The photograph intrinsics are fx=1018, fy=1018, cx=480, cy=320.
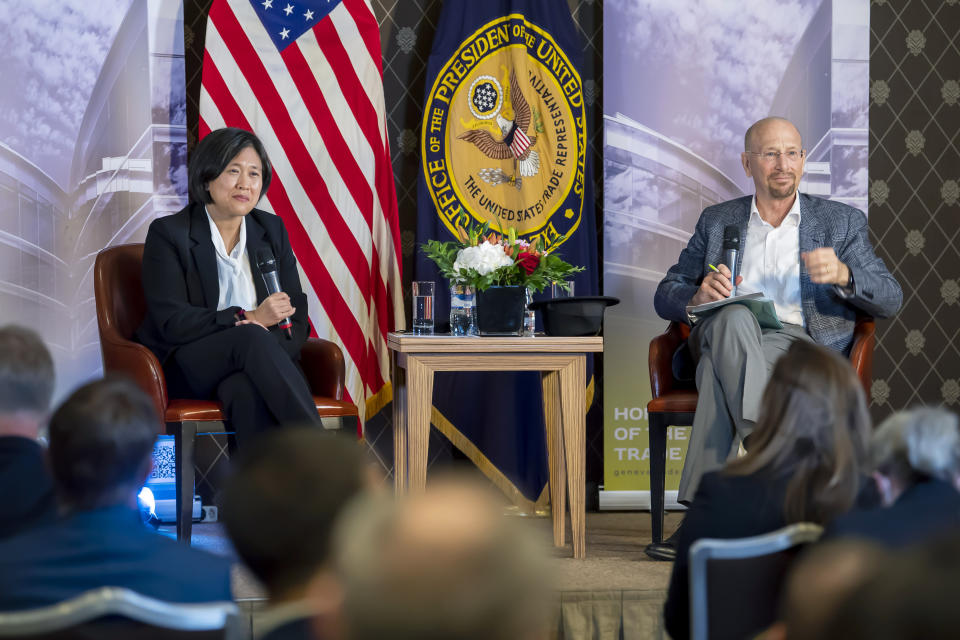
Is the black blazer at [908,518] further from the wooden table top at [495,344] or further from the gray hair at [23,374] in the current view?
the wooden table top at [495,344]

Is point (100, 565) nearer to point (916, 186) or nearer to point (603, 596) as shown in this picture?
point (603, 596)

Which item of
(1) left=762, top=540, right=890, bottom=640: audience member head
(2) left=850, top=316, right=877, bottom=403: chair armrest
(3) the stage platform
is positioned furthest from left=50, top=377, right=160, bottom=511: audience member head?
(2) left=850, top=316, right=877, bottom=403: chair armrest

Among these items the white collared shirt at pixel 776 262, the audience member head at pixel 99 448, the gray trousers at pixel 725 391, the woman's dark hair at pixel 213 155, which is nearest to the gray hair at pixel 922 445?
the audience member head at pixel 99 448

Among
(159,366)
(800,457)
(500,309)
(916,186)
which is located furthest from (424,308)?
(916,186)

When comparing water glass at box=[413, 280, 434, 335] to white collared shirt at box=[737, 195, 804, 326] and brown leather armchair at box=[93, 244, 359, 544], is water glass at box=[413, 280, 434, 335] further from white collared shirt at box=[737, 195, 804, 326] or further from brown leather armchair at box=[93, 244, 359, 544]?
white collared shirt at box=[737, 195, 804, 326]

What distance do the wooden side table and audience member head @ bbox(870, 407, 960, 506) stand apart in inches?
73.8

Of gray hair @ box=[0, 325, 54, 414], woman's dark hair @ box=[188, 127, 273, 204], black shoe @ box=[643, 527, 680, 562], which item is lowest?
black shoe @ box=[643, 527, 680, 562]

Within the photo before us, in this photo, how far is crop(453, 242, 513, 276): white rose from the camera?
3.58 m

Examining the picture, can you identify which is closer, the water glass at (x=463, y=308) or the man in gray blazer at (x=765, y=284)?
the man in gray blazer at (x=765, y=284)

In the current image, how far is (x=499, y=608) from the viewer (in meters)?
0.66

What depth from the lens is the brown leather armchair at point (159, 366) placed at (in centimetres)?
327

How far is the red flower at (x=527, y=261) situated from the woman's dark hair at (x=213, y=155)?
103cm

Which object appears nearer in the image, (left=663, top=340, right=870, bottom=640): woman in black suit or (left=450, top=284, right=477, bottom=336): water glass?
(left=663, top=340, right=870, bottom=640): woman in black suit

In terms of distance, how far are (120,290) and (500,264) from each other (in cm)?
138
